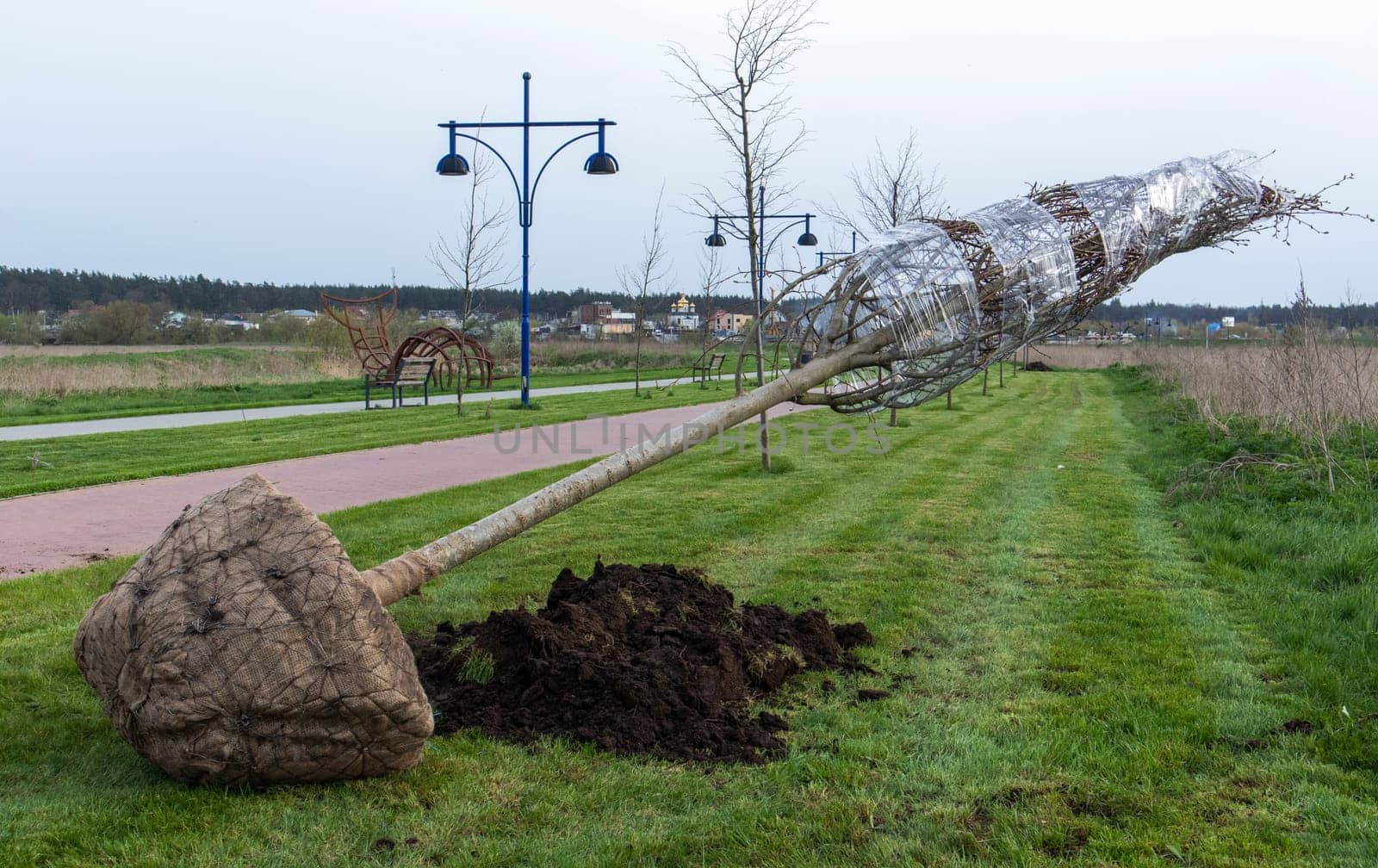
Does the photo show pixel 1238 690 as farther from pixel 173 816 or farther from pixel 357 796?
pixel 173 816

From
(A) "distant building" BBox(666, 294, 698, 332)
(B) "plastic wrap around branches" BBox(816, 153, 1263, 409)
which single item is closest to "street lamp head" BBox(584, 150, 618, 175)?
(B) "plastic wrap around branches" BBox(816, 153, 1263, 409)

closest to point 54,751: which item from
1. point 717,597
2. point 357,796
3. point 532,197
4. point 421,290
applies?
point 357,796

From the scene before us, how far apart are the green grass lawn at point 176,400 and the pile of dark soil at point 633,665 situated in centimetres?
931

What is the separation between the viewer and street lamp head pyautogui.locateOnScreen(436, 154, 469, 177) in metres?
17.9

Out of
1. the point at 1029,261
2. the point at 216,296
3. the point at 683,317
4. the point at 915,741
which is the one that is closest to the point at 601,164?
the point at 1029,261

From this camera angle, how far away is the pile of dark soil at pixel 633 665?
3.98 metres

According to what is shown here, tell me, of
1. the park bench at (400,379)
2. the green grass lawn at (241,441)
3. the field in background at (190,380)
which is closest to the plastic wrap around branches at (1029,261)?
the field in background at (190,380)

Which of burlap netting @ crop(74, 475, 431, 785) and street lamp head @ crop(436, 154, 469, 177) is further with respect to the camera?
street lamp head @ crop(436, 154, 469, 177)

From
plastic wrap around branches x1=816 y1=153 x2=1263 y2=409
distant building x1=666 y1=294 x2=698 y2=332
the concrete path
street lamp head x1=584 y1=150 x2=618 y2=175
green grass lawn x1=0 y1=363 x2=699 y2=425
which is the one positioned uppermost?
street lamp head x1=584 y1=150 x2=618 y2=175

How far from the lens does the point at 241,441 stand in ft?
45.3

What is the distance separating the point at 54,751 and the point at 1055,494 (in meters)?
8.76

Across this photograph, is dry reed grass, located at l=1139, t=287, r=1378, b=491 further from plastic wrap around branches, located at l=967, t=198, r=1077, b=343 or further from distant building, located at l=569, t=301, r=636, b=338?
distant building, located at l=569, t=301, r=636, b=338

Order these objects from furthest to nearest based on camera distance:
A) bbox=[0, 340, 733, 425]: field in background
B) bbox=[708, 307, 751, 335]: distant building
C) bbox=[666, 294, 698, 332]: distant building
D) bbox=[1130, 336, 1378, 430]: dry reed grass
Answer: bbox=[666, 294, 698, 332]: distant building → bbox=[0, 340, 733, 425]: field in background → bbox=[708, 307, 751, 335]: distant building → bbox=[1130, 336, 1378, 430]: dry reed grass

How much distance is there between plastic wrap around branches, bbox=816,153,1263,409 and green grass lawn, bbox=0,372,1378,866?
4.79 feet
